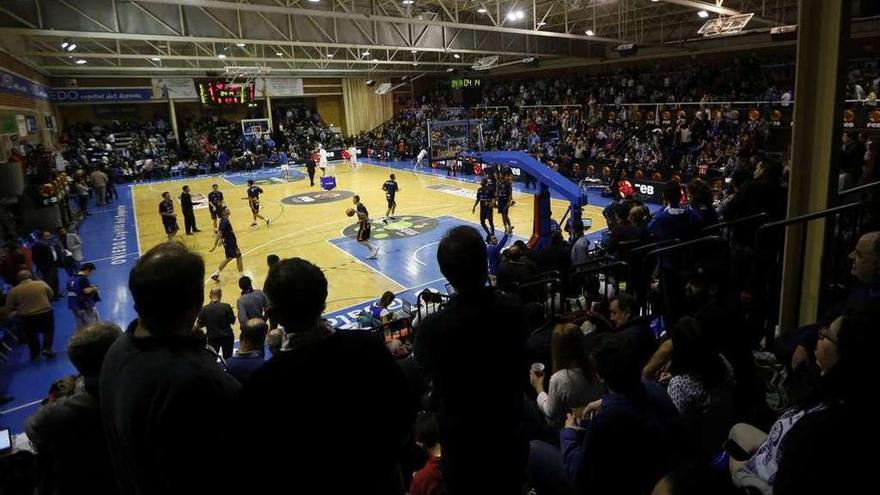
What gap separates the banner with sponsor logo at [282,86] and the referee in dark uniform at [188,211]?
2415 cm

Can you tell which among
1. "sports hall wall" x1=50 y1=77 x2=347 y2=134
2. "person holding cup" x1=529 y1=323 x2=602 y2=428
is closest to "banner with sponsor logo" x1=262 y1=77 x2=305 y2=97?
"sports hall wall" x1=50 y1=77 x2=347 y2=134

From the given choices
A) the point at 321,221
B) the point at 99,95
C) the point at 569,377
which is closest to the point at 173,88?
the point at 99,95

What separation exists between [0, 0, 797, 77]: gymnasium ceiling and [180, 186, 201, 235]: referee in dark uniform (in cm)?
464

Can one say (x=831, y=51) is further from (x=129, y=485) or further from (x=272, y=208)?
(x=272, y=208)

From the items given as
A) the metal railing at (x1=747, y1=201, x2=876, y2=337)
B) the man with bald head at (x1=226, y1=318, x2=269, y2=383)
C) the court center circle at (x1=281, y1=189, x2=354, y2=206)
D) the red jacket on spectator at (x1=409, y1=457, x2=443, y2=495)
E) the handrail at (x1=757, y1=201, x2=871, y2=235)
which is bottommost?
the court center circle at (x1=281, y1=189, x2=354, y2=206)

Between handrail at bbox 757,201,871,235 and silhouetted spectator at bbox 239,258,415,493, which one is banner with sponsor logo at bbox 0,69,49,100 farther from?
handrail at bbox 757,201,871,235

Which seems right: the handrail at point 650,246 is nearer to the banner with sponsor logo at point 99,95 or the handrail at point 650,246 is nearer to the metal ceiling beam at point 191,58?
the metal ceiling beam at point 191,58

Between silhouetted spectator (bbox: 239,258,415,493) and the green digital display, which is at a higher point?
the green digital display

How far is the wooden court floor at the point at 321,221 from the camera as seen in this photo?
12.9m

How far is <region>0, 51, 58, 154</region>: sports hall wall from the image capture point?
713 inches

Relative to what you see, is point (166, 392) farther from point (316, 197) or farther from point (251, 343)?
point (316, 197)

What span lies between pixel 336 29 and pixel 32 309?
14.0 metres

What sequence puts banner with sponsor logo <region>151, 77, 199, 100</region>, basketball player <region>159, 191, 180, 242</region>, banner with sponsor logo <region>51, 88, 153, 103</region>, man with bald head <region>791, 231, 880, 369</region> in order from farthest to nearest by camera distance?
1. banner with sponsor logo <region>151, 77, 199, 100</region>
2. banner with sponsor logo <region>51, 88, 153, 103</region>
3. basketball player <region>159, 191, 180, 242</region>
4. man with bald head <region>791, 231, 880, 369</region>

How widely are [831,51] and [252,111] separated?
42430mm
